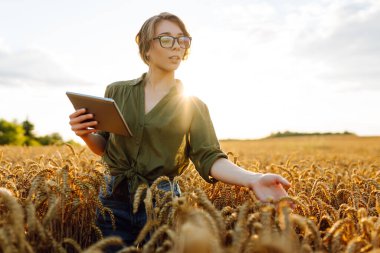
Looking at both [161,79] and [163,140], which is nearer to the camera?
[163,140]

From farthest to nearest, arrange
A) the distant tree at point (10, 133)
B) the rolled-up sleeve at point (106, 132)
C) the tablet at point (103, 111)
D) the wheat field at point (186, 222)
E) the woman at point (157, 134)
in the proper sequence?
the distant tree at point (10, 133)
the rolled-up sleeve at point (106, 132)
the woman at point (157, 134)
the tablet at point (103, 111)
the wheat field at point (186, 222)

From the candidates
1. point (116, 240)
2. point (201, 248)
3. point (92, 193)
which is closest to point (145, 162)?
point (92, 193)

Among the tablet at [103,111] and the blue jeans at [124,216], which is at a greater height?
the tablet at [103,111]

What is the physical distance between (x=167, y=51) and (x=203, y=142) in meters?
0.77

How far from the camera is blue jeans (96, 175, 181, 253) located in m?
3.02

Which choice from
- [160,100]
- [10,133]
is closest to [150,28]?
[160,100]

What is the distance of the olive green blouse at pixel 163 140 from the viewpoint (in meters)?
3.18

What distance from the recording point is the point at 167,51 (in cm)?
323

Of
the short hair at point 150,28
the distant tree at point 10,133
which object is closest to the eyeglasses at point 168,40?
the short hair at point 150,28

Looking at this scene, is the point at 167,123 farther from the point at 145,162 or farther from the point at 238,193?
the point at 238,193

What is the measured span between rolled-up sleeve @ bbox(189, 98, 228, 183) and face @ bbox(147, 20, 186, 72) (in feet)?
1.17

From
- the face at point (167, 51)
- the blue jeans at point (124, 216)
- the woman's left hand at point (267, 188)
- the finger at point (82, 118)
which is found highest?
the face at point (167, 51)

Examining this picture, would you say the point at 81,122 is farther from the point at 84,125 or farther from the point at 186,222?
the point at 186,222

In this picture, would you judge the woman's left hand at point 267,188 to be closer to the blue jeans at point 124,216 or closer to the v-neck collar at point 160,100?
the blue jeans at point 124,216
